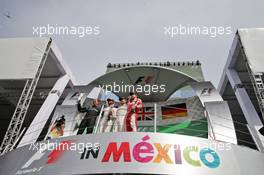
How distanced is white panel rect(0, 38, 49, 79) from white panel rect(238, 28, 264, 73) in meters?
6.12

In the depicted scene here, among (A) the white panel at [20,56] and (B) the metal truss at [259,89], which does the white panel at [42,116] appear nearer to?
(A) the white panel at [20,56]

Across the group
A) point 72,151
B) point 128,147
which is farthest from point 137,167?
point 72,151

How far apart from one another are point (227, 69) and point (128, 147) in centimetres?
660

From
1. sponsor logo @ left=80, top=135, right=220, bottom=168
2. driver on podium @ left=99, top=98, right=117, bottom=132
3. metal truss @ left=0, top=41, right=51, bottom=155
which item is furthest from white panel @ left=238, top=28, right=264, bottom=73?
metal truss @ left=0, top=41, right=51, bottom=155

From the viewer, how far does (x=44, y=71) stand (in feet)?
39.1

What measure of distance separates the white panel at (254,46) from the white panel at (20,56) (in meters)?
6.12

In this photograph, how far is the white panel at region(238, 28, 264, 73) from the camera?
31.0 ft

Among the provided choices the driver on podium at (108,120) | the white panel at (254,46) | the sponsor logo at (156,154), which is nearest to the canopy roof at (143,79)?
the white panel at (254,46)

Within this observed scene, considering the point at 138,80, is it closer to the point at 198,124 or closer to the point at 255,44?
the point at 198,124

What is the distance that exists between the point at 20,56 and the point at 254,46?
7196 millimetres

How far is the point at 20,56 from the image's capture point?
34.2 ft

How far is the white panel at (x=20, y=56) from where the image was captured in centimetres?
996

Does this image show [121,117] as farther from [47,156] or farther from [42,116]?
[42,116]

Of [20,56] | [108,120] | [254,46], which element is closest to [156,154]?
[108,120]
